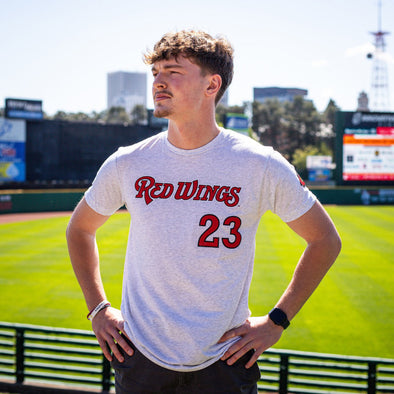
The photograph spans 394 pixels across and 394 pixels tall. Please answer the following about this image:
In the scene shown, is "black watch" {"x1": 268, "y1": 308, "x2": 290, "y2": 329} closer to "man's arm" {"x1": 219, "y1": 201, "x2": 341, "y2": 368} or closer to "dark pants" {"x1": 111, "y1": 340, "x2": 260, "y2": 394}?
"man's arm" {"x1": 219, "y1": 201, "x2": 341, "y2": 368}

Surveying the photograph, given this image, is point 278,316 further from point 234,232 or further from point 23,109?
point 23,109

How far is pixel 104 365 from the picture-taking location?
18.6 feet

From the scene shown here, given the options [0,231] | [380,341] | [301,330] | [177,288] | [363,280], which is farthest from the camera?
[0,231]

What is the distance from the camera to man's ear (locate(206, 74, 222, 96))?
208 cm

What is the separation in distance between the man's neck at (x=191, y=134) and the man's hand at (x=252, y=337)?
820mm

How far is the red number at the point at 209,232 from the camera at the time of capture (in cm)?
192

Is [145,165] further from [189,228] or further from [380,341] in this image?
[380,341]

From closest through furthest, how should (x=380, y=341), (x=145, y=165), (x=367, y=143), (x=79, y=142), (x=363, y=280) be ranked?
(x=145, y=165) < (x=380, y=341) < (x=363, y=280) < (x=367, y=143) < (x=79, y=142)

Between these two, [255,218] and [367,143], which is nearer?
[255,218]

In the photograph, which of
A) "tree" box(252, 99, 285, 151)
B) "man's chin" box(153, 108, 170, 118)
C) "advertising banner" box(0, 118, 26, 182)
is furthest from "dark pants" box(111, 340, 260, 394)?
"tree" box(252, 99, 285, 151)

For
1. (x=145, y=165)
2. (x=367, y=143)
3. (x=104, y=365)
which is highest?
(x=367, y=143)

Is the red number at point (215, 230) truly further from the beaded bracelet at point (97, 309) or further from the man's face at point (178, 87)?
the beaded bracelet at point (97, 309)

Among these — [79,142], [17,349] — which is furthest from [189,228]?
[79,142]

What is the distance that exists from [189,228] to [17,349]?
5.00 meters
